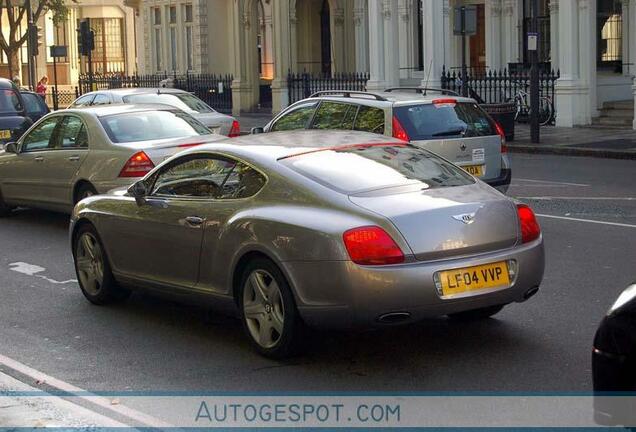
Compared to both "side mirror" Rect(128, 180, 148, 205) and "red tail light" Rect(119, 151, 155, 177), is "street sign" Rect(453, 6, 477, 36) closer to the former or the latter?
"red tail light" Rect(119, 151, 155, 177)

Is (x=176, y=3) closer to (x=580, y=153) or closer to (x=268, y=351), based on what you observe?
(x=580, y=153)

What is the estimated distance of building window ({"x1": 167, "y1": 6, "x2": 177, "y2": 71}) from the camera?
46312 mm

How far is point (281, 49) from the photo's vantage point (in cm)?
3850

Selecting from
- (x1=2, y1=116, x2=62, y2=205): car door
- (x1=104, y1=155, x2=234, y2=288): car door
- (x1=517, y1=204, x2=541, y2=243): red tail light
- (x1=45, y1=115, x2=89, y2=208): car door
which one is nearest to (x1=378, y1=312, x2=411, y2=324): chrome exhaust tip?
(x1=517, y1=204, x2=541, y2=243): red tail light

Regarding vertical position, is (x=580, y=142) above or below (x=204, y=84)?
below

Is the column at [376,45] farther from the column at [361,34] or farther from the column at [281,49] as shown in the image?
the column at [361,34]

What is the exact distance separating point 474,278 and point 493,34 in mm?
27364

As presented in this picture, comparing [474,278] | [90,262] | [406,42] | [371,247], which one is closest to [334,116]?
[90,262]

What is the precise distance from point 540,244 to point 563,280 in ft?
7.41

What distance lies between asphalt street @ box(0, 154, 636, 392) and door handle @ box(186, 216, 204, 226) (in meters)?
0.74

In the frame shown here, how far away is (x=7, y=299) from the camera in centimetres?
1028

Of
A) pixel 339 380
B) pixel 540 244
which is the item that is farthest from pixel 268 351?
pixel 540 244

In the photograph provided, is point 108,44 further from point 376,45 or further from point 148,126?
point 148,126

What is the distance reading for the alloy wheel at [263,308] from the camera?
7590 mm
